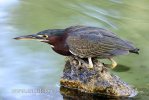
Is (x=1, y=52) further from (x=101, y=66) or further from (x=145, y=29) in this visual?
(x=145, y=29)

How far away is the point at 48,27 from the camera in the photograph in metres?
7.73

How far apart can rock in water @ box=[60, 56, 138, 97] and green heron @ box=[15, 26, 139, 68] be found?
91 mm

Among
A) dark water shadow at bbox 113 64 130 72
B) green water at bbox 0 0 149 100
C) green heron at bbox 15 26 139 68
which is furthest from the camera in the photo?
dark water shadow at bbox 113 64 130 72

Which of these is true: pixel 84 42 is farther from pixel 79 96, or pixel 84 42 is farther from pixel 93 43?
pixel 79 96

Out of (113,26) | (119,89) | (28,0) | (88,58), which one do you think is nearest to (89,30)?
(88,58)

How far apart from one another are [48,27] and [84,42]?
2.19 metres

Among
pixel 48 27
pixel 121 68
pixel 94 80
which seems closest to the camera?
pixel 94 80

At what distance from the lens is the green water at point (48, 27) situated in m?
5.85

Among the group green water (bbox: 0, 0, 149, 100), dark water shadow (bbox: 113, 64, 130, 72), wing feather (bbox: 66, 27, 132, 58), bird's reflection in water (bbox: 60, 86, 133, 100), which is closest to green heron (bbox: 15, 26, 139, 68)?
wing feather (bbox: 66, 27, 132, 58)

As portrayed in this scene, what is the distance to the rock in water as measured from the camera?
5531 mm

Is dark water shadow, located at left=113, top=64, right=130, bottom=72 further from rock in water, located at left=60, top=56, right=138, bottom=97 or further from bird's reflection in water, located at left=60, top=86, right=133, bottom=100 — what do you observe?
bird's reflection in water, located at left=60, top=86, right=133, bottom=100

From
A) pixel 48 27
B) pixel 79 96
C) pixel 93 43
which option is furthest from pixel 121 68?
pixel 48 27

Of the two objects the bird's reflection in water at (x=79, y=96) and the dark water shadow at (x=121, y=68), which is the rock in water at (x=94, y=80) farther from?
the dark water shadow at (x=121, y=68)

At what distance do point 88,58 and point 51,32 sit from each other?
0.45 meters
